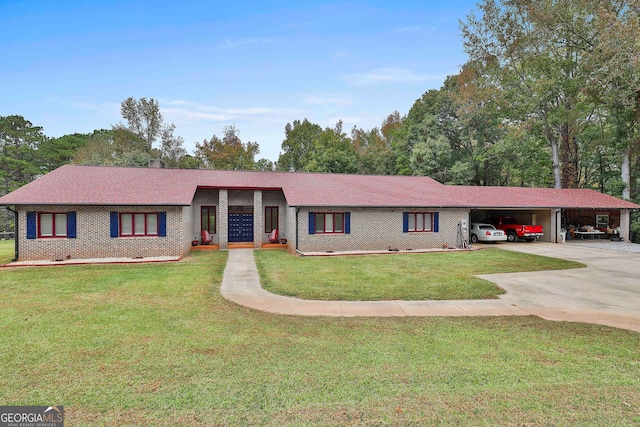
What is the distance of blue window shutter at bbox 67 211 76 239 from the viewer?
47.9 feet

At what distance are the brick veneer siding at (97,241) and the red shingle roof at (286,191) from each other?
52 cm

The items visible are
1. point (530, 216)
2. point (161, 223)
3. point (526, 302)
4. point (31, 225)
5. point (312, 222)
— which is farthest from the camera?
point (530, 216)

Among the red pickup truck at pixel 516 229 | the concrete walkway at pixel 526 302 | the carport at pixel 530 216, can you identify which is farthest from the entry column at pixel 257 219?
the red pickup truck at pixel 516 229

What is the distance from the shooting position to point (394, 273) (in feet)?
39.1

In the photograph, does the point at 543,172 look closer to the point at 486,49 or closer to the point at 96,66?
the point at 486,49

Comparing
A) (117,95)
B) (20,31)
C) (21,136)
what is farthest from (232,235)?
(21,136)

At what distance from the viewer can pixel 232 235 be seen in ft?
65.6

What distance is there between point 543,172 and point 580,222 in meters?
9.47

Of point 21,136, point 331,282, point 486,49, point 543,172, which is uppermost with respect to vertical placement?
point 486,49

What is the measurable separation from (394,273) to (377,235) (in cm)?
653

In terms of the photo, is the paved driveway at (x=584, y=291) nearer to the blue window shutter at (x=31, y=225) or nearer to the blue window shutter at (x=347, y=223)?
the blue window shutter at (x=347, y=223)

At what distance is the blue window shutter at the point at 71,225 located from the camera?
14609 millimetres

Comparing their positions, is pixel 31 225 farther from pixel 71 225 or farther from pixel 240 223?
pixel 240 223

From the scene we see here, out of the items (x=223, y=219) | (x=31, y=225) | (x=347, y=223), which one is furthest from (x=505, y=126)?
(x=31, y=225)
